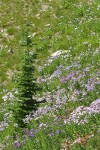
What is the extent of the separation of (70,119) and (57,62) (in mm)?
8283

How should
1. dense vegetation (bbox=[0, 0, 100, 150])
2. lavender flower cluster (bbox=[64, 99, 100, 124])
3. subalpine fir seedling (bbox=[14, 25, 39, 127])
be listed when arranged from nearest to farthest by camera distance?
lavender flower cluster (bbox=[64, 99, 100, 124]) → dense vegetation (bbox=[0, 0, 100, 150]) → subalpine fir seedling (bbox=[14, 25, 39, 127])

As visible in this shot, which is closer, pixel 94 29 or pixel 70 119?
pixel 70 119

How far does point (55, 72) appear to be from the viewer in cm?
1684

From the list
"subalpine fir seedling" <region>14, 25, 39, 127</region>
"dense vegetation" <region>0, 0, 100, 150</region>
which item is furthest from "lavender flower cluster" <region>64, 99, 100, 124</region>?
"subalpine fir seedling" <region>14, 25, 39, 127</region>

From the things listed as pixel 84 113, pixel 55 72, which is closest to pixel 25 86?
pixel 84 113

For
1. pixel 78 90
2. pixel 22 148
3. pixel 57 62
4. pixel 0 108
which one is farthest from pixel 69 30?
pixel 22 148

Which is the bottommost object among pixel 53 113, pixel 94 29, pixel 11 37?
pixel 53 113

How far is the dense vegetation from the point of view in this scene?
33.1ft

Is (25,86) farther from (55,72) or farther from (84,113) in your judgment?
(55,72)

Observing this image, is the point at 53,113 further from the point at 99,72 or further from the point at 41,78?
the point at 41,78

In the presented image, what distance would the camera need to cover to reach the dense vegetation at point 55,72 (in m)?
10.1

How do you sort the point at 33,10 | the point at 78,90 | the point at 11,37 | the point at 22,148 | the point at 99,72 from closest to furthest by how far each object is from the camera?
the point at 22,148, the point at 78,90, the point at 99,72, the point at 11,37, the point at 33,10

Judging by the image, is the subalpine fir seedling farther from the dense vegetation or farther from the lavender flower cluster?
the lavender flower cluster

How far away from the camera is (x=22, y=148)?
1017 cm
